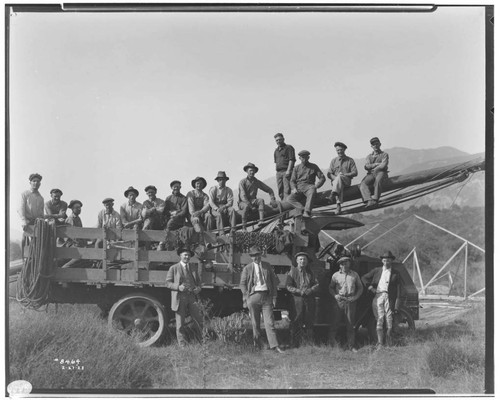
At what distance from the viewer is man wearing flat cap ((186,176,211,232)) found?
10133mm

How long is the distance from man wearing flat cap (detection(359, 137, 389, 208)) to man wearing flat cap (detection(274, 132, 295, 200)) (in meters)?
1.17

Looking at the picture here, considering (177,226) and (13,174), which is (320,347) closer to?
(177,226)

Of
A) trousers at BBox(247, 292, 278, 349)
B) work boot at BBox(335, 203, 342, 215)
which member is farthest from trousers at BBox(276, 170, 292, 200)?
trousers at BBox(247, 292, 278, 349)

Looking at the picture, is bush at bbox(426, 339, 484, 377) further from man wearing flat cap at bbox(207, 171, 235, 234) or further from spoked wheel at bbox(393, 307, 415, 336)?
man wearing flat cap at bbox(207, 171, 235, 234)

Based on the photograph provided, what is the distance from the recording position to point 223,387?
932 centimetres

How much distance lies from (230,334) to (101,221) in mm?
2686

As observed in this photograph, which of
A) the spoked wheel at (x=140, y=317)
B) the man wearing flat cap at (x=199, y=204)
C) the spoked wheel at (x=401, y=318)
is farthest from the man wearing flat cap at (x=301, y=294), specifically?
the spoked wheel at (x=140, y=317)

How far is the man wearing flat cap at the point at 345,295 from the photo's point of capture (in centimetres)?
1007

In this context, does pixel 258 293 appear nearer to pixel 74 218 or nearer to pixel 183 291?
pixel 183 291

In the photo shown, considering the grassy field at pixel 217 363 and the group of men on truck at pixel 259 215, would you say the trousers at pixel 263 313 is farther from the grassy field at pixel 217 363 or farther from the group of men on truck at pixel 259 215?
the grassy field at pixel 217 363

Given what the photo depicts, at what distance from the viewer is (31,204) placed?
32.6ft

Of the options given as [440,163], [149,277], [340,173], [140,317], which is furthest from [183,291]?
[440,163]

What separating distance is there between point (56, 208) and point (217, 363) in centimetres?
347

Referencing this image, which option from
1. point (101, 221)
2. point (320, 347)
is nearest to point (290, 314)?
point (320, 347)
